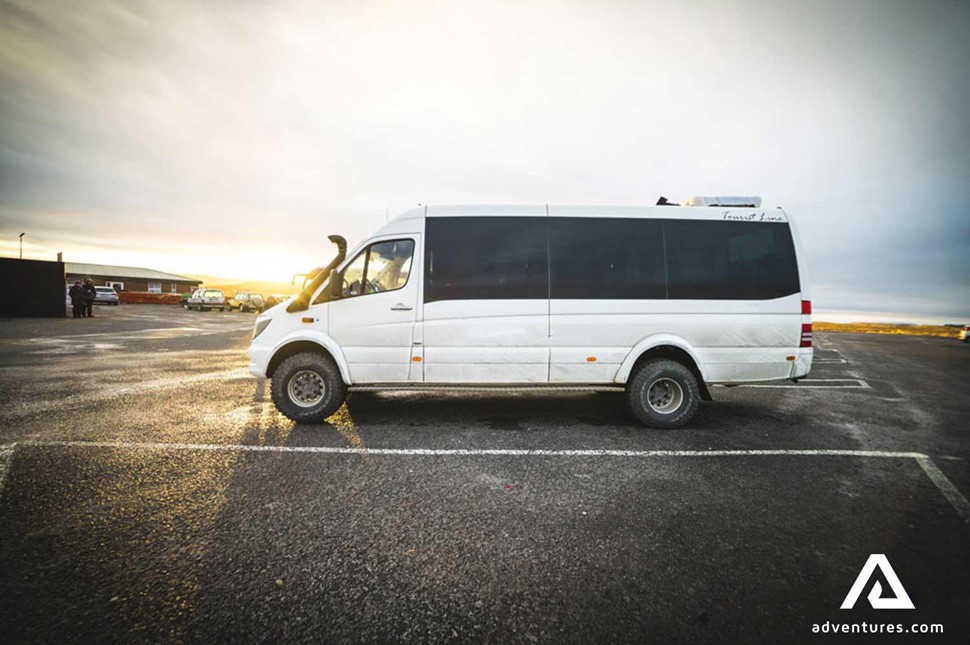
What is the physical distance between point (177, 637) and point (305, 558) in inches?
25.7

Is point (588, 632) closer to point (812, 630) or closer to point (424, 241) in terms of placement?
point (812, 630)

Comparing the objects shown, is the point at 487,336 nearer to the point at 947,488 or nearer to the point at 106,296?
the point at 947,488

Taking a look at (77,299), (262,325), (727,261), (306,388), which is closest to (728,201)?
(727,261)

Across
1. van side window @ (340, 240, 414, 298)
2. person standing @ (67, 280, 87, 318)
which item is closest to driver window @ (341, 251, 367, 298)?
van side window @ (340, 240, 414, 298)

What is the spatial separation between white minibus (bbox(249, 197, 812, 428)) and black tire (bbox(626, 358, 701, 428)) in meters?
0.02

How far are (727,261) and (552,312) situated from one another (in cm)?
247

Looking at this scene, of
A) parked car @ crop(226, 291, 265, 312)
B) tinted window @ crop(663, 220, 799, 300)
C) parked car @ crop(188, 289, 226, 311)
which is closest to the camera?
tinted window @ crop(663, 220, 799, 300)

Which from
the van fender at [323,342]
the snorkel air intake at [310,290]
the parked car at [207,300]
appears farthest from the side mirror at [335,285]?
the parked car at [207,300]

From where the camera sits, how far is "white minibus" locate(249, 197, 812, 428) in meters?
4.89

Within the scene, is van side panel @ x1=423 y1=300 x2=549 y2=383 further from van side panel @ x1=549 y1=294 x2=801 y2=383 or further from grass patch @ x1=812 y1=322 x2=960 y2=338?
grass patch @ x1=812 y1=322 x2=960 y2=338

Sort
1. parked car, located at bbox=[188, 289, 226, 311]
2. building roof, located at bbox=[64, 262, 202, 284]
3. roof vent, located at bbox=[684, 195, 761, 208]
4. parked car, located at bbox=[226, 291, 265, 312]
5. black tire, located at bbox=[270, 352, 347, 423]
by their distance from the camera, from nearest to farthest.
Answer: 1. black tire, located at bbox=[270, 352, 347, 423]
2. roof vent, located at bbox=[684, 195, 761, 208]
3. parked car, located at bbox=[188, 289, 226, 311]
4. parked car, located at bbox=[226, 291, 265, 312]
5. building roof, located at bbox=[64, 262, 202, 284]

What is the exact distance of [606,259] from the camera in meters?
4.95

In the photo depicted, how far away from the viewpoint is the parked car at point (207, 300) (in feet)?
104

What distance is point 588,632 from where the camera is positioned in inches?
71.4
